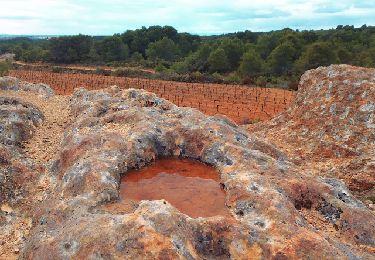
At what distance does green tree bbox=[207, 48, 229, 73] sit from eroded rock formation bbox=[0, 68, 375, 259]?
1905 inches

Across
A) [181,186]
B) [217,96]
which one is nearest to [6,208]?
[181,186]

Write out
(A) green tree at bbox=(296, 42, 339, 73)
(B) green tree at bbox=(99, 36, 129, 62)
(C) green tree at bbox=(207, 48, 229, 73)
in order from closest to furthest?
(A) green tree at bbox=(296, 42, 339, 73)
(C) green tree at bbox=(207, 48, 229, 73)
(B) green tree at bbox=(99, 36, 129, 62)

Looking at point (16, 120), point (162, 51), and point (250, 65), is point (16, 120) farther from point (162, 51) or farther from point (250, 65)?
point (162, 51)

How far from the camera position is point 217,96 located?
33969mm

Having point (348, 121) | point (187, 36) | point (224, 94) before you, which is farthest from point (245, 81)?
point (187, 36)

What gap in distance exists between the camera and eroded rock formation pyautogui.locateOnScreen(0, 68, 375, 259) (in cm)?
523

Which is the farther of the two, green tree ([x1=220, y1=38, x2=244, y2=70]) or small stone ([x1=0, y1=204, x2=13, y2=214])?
green tree ([x1=220, y1=38, x2=244, y2=70])

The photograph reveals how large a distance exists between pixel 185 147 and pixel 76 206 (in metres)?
3.15

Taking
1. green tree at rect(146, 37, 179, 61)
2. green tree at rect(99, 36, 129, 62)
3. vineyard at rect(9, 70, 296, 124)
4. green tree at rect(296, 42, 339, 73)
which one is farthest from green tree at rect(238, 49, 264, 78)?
green tree at rect(99, 36, 129, 62)

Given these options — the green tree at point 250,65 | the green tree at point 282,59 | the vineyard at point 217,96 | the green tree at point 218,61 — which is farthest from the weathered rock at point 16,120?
the green tree at point 218,61

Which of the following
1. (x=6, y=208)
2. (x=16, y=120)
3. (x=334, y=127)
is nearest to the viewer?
(x=6, y=208)

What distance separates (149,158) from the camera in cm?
822

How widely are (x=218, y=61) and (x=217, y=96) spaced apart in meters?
24.5

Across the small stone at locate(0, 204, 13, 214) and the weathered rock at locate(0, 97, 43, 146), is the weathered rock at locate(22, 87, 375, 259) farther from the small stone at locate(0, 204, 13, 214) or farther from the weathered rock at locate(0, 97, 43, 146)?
the weathered rock at locate(0, 97, 43, 146)
